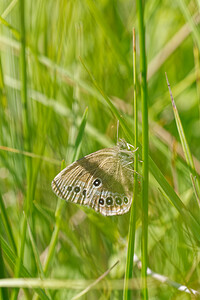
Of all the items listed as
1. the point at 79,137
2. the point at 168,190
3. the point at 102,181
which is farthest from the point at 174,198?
the point at 102,181

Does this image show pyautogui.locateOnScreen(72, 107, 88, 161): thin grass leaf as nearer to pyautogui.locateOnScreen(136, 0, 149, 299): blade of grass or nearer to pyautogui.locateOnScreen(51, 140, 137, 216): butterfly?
pyautogui.locateOnScreen(51, 140, 137, 216): butterfly

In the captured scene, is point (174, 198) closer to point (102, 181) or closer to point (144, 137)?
point (144, 137)

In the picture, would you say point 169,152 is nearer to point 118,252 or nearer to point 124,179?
point 124,179

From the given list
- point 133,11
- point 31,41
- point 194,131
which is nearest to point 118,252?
point 194,131

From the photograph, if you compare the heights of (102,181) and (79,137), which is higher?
(79,137)

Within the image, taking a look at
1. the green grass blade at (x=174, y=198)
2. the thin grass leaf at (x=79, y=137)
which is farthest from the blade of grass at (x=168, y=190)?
the thin grass leaf at (x=79, y=137)

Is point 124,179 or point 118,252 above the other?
point 124,179

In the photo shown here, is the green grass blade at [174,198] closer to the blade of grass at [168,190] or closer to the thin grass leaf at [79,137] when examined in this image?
the blade of grass at [168,190]
